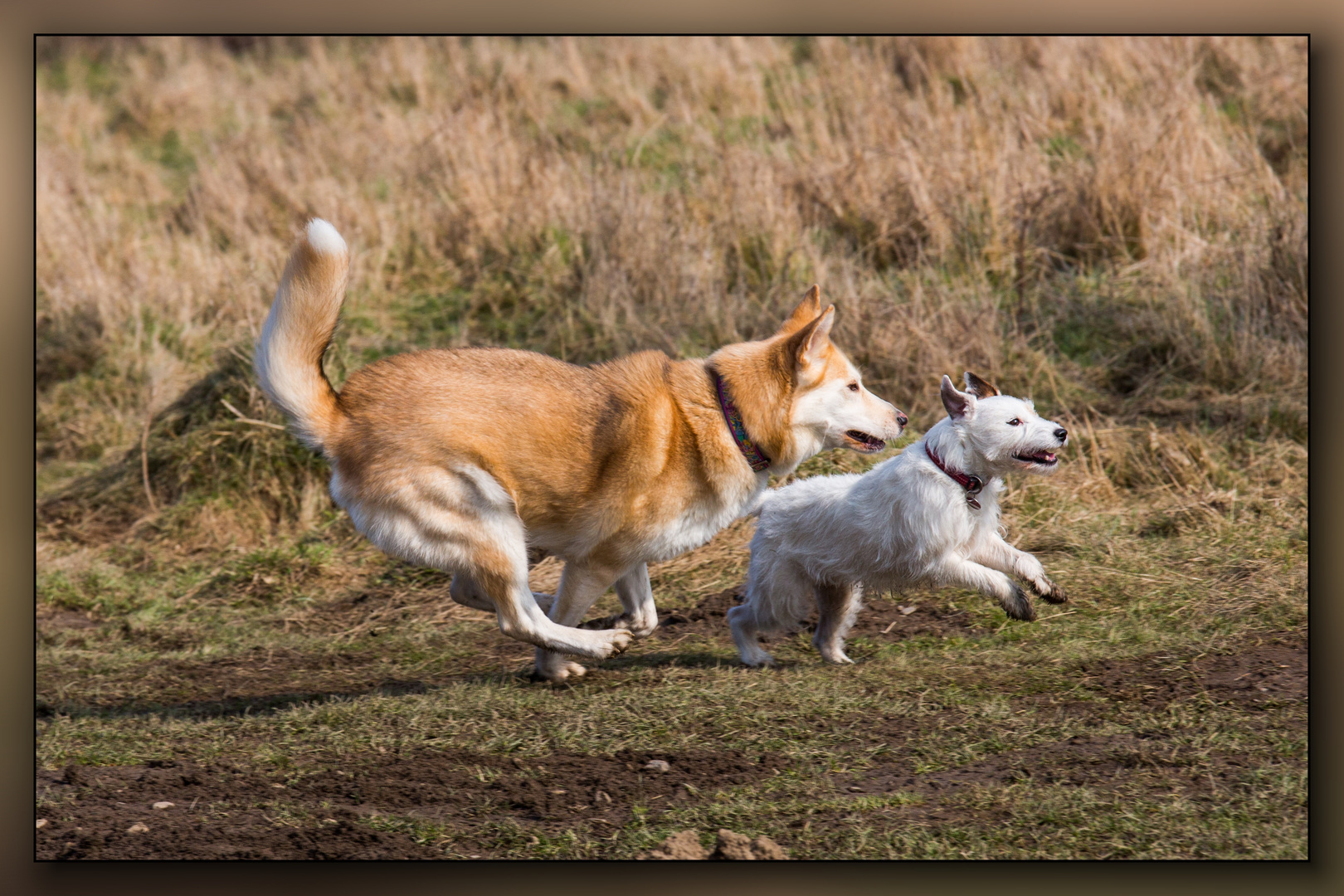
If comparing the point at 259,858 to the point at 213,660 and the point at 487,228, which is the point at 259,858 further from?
the point at 487,228

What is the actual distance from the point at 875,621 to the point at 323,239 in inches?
91.7

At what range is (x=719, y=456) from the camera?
12.9ft

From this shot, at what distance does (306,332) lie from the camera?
378 cm

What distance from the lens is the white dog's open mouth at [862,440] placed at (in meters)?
4.04

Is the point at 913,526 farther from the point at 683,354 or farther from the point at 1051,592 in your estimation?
the point at 683,354

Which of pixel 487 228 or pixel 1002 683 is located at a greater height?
pixel 487 228

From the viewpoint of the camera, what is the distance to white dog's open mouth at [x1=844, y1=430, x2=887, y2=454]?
13.2 ft

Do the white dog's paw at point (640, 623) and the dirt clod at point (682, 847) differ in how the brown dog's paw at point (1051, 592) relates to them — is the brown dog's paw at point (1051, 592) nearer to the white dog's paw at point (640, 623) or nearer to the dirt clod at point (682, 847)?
the white dog's paw at point (640, 623)

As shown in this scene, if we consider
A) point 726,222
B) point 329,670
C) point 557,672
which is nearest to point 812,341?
point 557,672

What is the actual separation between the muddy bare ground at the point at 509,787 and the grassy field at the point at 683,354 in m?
0.01

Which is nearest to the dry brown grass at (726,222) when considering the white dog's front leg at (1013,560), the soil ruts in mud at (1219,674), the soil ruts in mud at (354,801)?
the soil ruts in mud at (1219,674)

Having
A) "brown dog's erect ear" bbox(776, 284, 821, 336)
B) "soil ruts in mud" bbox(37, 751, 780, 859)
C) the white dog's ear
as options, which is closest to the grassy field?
"soil ruts in mud" bbox(37, 751, 780, 859)

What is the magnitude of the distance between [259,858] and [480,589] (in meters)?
1.03

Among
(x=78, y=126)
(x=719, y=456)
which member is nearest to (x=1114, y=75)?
(x=719, y=456)
